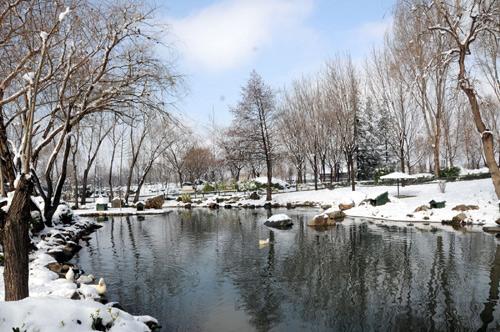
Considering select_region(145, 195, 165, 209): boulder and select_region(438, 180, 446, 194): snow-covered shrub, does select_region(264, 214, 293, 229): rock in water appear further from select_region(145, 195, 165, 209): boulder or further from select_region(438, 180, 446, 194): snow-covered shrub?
select_region(145, 195, 165, 209): boulder

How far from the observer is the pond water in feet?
23.9

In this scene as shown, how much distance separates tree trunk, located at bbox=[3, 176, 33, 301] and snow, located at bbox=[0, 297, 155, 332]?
61cm

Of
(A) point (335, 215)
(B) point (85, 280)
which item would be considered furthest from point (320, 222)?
(B) point (85, 280)

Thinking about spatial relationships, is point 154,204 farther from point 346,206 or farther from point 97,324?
point 97,324

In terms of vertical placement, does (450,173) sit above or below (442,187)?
above

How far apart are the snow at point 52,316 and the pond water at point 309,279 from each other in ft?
6.39

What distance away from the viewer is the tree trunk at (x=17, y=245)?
5293 mm

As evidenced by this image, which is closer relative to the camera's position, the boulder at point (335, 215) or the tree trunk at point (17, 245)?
the tree trunk at point (17, 245)

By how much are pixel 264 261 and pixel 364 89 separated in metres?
31.5

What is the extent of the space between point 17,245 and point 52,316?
4.18 feet

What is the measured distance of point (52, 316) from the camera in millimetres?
4715

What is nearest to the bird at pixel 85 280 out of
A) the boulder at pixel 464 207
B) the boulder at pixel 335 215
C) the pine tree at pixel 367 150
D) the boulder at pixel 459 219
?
the boulder at pixel 335 215

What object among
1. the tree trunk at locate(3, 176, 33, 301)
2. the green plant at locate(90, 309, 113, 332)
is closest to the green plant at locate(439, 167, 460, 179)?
the green plant at locate(90, 309, 113, 332)

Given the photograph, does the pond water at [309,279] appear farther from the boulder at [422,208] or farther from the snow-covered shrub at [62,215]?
the boulder at [422,208]
